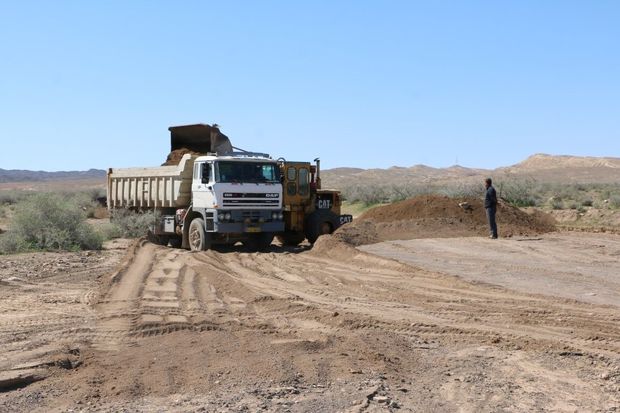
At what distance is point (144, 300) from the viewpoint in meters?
12.6

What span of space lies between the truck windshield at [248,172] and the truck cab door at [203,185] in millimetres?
358

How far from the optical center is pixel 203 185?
73.6 feet

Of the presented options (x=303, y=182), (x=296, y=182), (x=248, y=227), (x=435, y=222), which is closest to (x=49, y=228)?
(x=248, y=227)

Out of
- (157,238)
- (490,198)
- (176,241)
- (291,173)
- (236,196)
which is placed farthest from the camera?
(157,238)

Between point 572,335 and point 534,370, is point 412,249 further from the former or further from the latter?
point 534,370

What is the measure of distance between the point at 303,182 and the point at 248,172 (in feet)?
9.04

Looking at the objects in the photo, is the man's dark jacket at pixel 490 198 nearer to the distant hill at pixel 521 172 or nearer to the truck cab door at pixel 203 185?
the truck cab door at pixel 203 185

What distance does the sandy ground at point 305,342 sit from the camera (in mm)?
7457

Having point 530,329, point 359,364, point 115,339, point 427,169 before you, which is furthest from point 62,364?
point 427,169

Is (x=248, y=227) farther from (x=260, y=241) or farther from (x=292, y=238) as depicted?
(x=292, y=238)

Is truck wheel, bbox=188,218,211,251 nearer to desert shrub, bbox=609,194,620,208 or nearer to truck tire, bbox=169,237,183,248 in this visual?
truck tire, bbox=169,237,183,248

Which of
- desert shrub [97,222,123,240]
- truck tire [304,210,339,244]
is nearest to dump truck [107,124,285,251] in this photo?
truck tire [304,210,339,244]

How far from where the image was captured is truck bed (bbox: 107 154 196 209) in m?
23.9

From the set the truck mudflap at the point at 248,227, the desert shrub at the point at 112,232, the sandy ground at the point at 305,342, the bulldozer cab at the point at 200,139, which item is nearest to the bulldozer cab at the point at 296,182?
the truck mudflap at the point at 248,227
